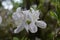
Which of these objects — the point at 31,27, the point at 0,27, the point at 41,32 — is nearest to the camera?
the point at 31,27

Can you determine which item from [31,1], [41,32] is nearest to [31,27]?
[41,32]

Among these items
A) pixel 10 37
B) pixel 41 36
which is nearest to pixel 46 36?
pixel 41 36

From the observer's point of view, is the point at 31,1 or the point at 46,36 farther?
the point at 31,1

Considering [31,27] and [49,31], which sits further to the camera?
[49,31]

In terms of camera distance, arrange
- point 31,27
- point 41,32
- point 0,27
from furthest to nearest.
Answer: point 0,27, point 41,32, point 31,27

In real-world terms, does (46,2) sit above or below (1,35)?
above

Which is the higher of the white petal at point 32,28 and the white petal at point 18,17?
the white petal at point 18,17

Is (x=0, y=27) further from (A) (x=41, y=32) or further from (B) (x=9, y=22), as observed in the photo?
(A) (x=41, y=32)

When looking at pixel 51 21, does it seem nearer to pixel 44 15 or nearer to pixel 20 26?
pixel 44 15

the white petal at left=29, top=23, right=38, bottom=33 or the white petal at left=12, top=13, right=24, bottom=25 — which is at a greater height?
the white petal at left=12, top=13, right=24, bottom=25
